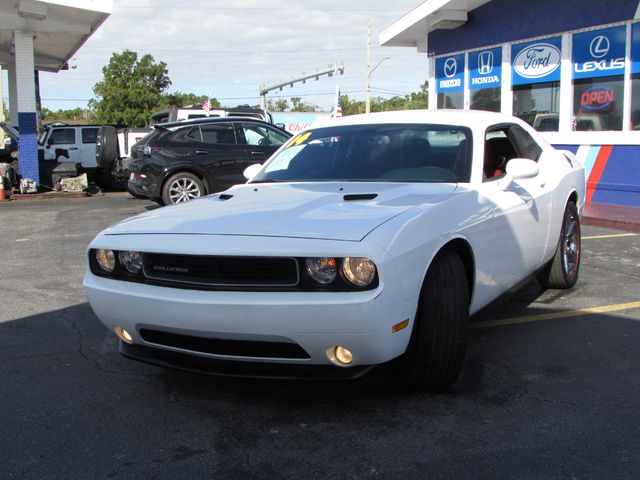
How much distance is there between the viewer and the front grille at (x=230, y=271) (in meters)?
2.98

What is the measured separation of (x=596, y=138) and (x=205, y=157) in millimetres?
6763

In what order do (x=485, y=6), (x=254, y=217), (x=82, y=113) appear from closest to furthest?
(x=254, y=217), (x=485, y=6), (x=82, y=113)

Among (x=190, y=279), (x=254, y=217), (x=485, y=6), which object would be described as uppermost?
(x=485, y=6)

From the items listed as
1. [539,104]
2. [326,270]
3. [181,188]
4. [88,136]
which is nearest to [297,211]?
[326,270]

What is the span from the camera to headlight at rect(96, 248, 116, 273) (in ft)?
11.2

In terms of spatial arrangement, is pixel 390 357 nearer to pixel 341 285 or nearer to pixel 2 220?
pixel 341 285

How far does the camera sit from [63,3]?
14.6m

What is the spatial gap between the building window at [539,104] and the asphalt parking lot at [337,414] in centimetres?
826

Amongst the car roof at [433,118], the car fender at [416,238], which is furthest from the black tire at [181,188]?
the car fender at [416,238]

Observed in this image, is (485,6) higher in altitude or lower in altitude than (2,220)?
higher

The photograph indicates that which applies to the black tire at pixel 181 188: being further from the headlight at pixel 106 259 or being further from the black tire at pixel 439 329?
the black tire at pixel 439 329

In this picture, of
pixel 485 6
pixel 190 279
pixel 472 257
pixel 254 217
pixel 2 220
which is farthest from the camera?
pixel 485 6

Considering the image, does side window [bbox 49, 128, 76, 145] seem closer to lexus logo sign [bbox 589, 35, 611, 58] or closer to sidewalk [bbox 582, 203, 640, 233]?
lexus logo sign [bbox 589, 35, 611, 58]

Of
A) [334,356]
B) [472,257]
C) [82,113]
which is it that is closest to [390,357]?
[334,356]
